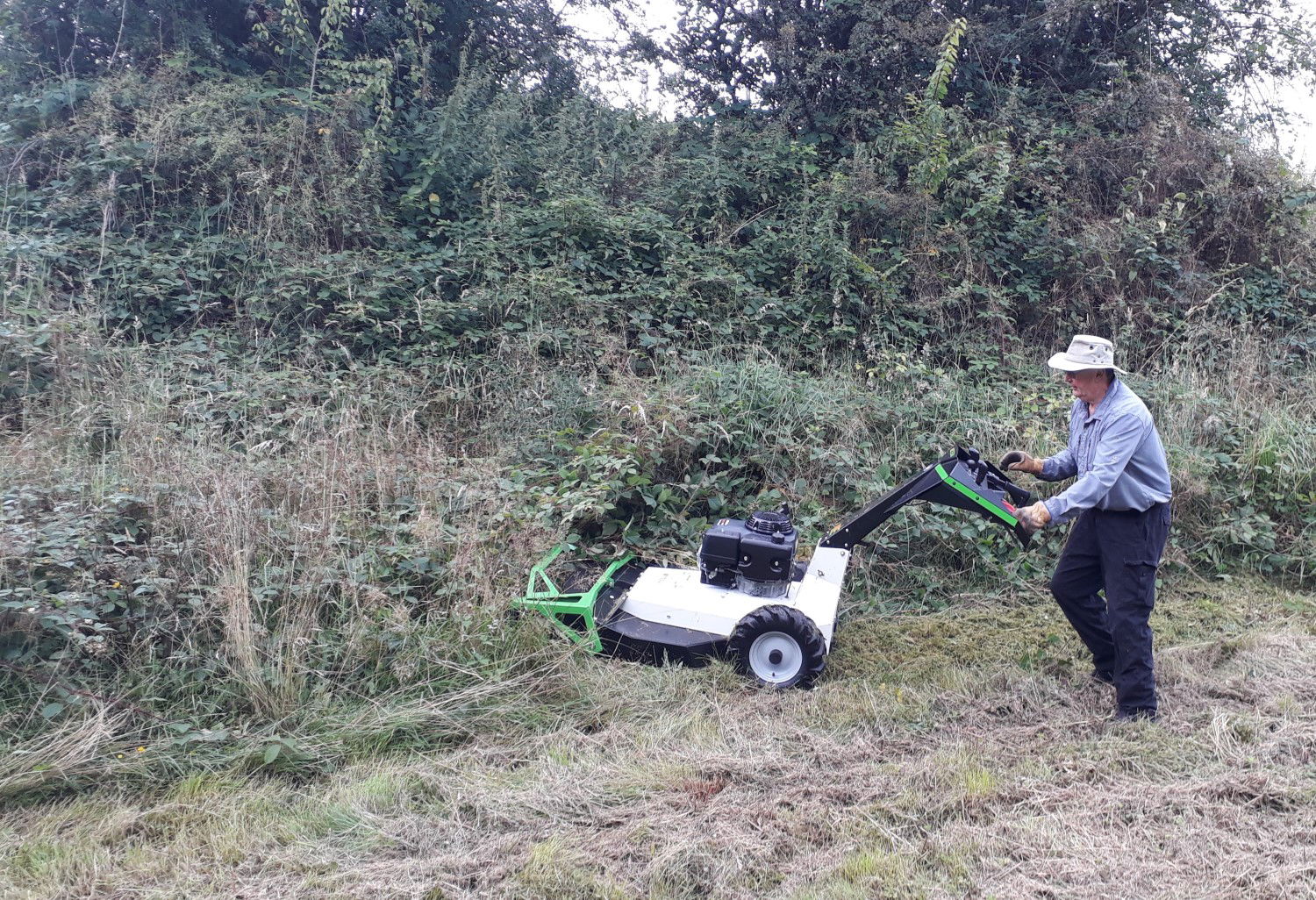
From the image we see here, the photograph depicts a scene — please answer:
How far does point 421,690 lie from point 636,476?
219 centimetres

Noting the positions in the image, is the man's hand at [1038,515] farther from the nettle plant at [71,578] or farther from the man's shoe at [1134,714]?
the nettle plant at [71,578]

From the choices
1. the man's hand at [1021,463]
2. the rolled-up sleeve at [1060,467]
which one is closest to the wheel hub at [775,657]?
the man's hand at [1021,463]

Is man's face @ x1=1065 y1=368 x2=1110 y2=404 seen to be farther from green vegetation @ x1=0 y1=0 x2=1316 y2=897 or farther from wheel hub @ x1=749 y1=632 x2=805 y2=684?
wheel hub @ x1=749 y1=632 x2=805 y2=684

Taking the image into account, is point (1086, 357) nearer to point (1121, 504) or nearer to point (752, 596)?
point (1121, 504)

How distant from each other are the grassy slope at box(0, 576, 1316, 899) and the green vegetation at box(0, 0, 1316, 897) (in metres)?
0.02

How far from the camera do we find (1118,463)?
3.95 m

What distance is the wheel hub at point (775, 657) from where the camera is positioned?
459 centimetres

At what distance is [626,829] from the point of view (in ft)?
10.9

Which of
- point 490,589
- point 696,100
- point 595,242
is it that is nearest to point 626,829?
point 490,589

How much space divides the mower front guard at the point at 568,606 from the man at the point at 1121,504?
221 centimetres

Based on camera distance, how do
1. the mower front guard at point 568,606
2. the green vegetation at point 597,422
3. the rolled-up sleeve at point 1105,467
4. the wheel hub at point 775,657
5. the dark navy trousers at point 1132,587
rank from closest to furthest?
the green vegetation at point 597,422 < the rolled-up sleeve at point 1105,467 < the dark navy trousers at point 1132,587 < the wheel hub at point 775,657 < the mower front guard at point 568,606

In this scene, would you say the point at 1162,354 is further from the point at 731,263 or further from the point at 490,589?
the point at 490,589

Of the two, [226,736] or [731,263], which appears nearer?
[226,736]

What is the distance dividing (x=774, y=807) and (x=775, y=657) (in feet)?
4.01
